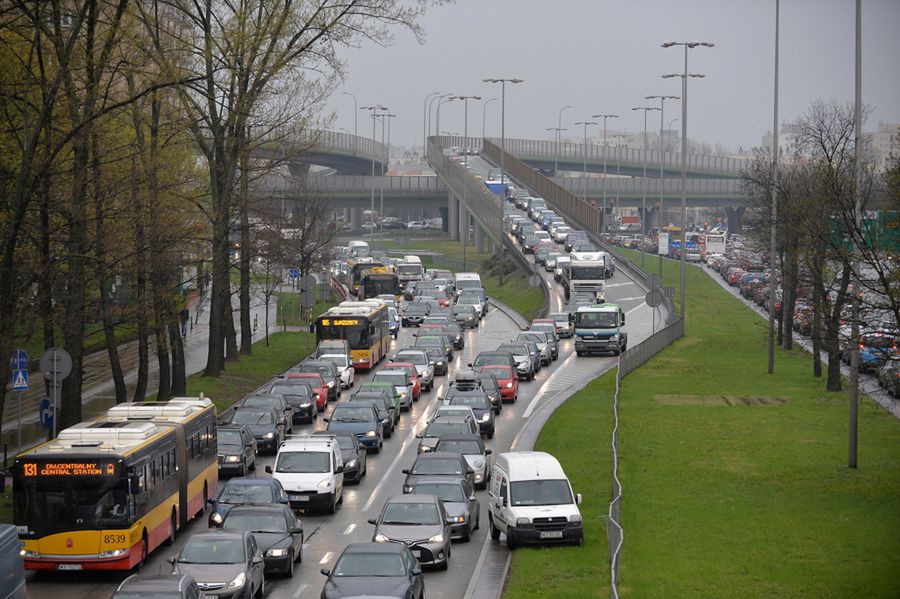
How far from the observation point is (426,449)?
118 ft

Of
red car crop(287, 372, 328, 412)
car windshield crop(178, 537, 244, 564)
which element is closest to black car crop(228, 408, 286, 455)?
red car crop(287, 372, 328, 412)

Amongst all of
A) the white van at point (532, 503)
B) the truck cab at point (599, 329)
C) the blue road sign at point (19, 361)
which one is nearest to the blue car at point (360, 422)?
the blue road sign at point (19, 361)

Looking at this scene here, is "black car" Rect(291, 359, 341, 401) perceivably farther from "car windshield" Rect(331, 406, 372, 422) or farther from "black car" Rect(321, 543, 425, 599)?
"black car" Rect(321, 543, 425, 599)

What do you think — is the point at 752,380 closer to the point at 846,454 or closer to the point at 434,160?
the point at 846,454

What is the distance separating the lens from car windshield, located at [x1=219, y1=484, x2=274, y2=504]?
90.2 ft

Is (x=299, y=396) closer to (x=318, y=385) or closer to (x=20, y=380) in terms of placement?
(x=318, y=385)

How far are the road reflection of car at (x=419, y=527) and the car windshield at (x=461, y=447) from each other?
839 centimetres

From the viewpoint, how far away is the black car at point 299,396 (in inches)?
1806

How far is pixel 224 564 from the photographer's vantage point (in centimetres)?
2183

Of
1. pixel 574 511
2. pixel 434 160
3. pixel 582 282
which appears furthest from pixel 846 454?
pixel 434 160

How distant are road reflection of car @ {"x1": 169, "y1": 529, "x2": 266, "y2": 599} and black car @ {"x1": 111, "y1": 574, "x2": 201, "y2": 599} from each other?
2.38 m

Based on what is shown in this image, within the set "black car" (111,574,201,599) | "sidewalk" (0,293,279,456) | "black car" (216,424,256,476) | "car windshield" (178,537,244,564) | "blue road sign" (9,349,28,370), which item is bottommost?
"sidewalk" (0,293,279,456)

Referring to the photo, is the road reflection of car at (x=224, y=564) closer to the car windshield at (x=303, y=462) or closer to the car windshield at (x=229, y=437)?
the car windshield at (x=303, y=462)

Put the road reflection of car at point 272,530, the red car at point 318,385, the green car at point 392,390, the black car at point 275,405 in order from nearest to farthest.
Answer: the road reflection of car at point 272,530 → the black car at point 275,405 → the green car at point 392,390 → the red car at point 318,385
